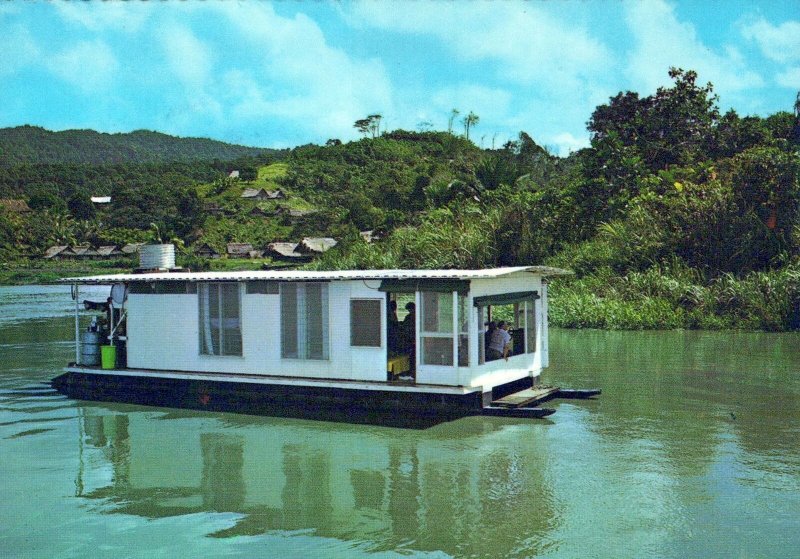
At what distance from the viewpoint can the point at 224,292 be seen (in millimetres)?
16156

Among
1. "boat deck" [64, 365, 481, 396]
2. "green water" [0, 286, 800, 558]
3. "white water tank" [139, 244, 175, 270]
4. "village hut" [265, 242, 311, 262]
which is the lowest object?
"green water" [0, 286, 800, 558]

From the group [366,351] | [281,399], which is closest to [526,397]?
[366,351]

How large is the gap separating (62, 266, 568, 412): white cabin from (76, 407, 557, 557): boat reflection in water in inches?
35.6

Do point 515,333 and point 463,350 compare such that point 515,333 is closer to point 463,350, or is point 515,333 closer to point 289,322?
point 463,350

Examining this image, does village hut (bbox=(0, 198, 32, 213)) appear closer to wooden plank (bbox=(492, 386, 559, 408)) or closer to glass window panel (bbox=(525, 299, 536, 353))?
glass window panel (bbox=(525, 299, 536, 353))

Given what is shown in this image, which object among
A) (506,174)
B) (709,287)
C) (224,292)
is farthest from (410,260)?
(224,292)

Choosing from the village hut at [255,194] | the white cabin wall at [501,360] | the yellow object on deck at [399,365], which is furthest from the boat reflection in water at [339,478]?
the village hut at [255,194]

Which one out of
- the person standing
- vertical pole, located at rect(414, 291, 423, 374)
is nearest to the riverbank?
the person standing

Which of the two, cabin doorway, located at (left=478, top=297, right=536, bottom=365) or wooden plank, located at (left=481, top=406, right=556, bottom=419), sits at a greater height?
cabin doorway, located at (left=478, top=297, right=536, bottom=365)

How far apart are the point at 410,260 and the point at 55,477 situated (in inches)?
1021

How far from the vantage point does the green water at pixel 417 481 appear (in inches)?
364

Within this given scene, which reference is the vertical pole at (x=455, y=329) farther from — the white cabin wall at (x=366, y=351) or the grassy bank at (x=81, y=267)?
the grassy bank at (x=81, y=267)

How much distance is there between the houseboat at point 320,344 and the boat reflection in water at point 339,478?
59cm

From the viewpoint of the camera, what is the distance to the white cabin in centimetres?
1411
